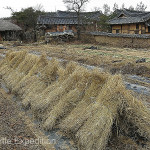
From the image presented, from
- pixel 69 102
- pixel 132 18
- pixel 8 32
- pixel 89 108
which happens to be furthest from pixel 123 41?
pixel 8 32

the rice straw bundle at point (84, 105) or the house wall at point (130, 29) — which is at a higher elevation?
the house wall at point (130, 29)

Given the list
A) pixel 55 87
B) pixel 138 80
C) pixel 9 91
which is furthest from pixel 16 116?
pixel 138 80

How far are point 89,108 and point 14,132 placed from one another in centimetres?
188

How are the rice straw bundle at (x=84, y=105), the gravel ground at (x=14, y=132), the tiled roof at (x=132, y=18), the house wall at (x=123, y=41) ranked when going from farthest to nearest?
the tiled roof at (x=132, y=18)
the house wall at (x=123, y=41)
the rice straw bundle at (x=84, y=105)
the gravel ground at (x=14, y=132)

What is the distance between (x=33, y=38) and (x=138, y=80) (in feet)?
71.5

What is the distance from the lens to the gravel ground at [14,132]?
13.2 ft

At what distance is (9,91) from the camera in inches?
308

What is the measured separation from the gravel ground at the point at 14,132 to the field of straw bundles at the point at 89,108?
0.42m

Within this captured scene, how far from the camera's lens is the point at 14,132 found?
4551 millimetres

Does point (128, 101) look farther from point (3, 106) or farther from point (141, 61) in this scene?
point (141, 61)

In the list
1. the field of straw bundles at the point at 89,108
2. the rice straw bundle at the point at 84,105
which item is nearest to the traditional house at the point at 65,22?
the field of straw bundles at the point at 89,108

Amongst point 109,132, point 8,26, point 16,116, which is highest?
point 8,26

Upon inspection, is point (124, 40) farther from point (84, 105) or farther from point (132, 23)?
point (84, 105)

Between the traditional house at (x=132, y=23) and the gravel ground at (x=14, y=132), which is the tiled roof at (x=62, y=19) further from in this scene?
the gravel ground at (x=14, y=132)
